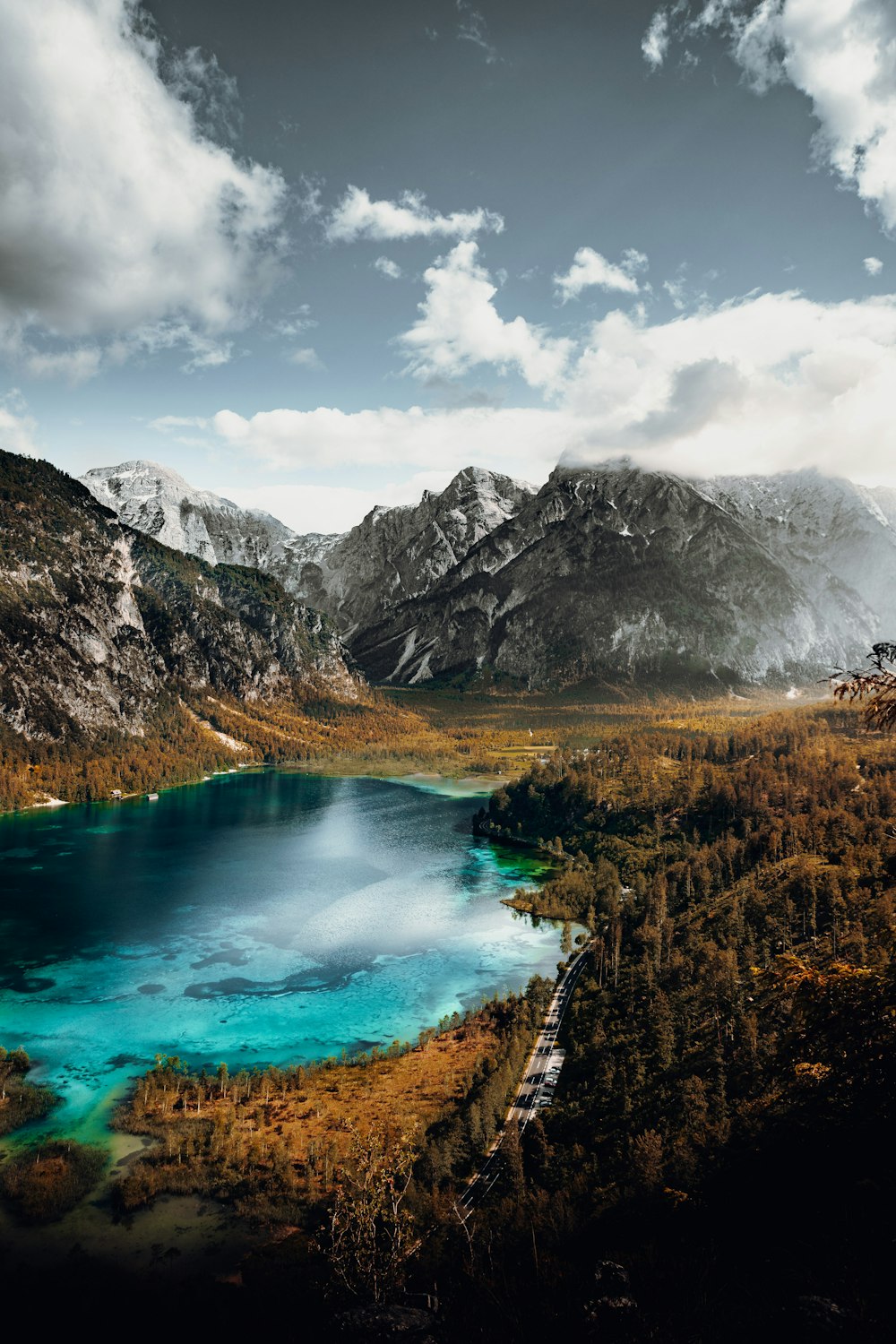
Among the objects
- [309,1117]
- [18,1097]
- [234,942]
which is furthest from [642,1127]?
[234,942]

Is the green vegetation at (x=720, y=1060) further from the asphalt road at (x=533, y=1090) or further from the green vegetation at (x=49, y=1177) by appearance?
the green vegetation at (x=49, y=1177)

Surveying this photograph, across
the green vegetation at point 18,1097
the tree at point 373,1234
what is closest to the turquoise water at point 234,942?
the green vegetation at point 18,1097

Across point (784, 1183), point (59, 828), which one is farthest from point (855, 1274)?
point (59, 828)

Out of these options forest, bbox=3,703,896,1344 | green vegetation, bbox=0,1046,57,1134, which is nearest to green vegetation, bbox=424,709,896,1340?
forest, bbox=3,703,896,1344

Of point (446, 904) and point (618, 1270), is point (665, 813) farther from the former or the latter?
point (618, 1270)

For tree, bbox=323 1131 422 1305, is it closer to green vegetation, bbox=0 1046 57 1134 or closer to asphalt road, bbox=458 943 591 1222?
asphalt road, bbox=458 943 591 1222

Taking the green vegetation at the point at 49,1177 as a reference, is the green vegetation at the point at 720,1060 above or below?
above
